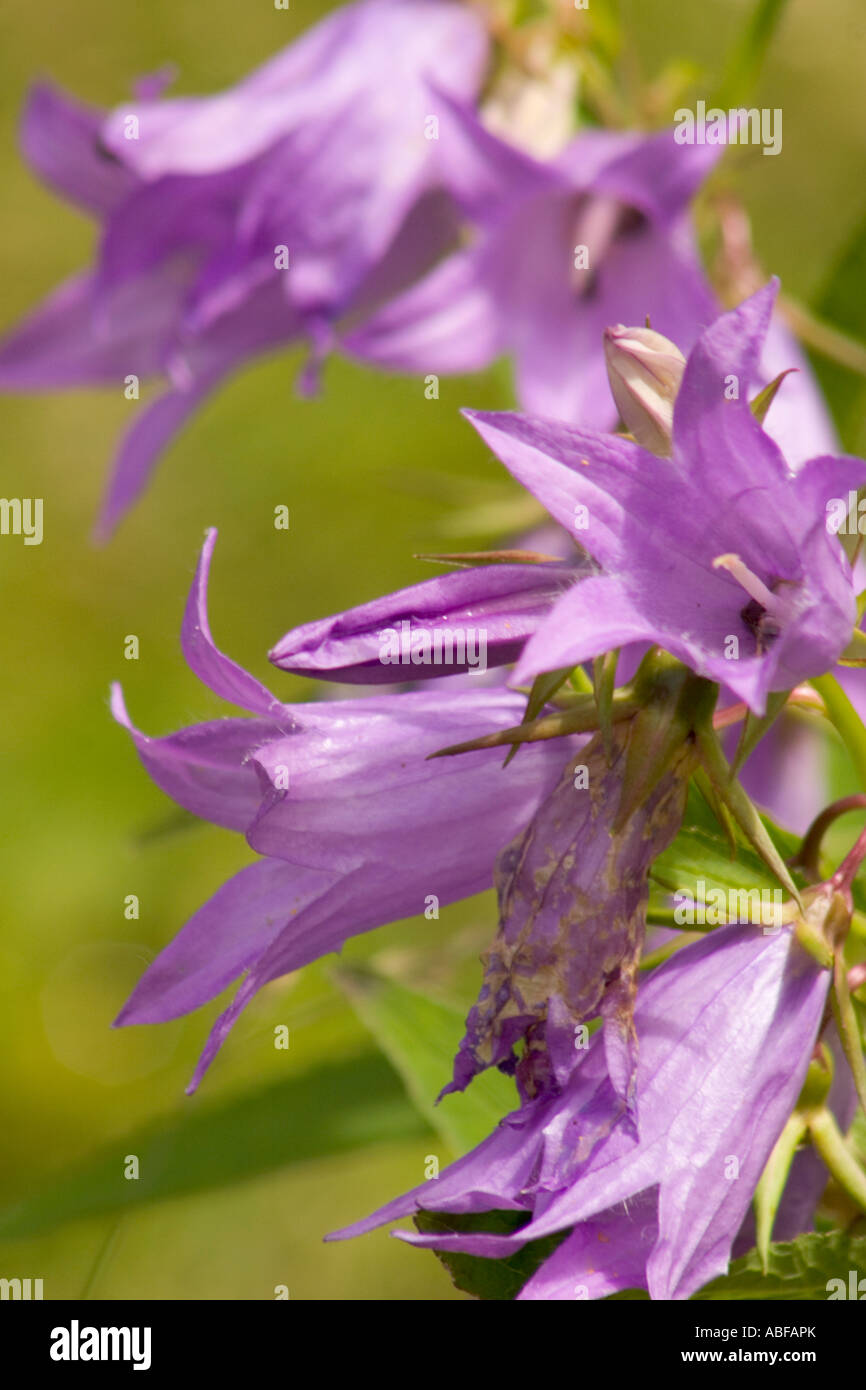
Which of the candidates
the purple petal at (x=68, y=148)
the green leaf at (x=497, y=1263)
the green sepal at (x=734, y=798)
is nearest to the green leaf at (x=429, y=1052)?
the green leaf at (x=497, y=1263)

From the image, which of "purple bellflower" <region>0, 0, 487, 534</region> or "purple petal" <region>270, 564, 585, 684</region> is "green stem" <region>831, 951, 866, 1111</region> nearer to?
"purple petal" <region>270, 564, 585, 684</region>

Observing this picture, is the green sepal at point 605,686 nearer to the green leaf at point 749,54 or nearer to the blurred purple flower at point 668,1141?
the blurred purple flower at point 668,1141

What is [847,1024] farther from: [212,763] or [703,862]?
[212,763]

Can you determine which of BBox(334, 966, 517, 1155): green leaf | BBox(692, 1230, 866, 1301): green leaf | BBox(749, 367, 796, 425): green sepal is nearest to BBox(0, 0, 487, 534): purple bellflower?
BBox(334, 966, 517, 1155): green leaf

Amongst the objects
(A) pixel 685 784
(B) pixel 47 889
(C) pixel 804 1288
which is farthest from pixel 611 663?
(B) pixel 47 889

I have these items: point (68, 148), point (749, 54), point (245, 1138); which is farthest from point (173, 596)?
point (749, 54)

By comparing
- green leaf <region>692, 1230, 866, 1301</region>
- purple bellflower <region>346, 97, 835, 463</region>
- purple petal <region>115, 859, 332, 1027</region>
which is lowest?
green leaf <region>692, 1230, 866, 1301</region>
